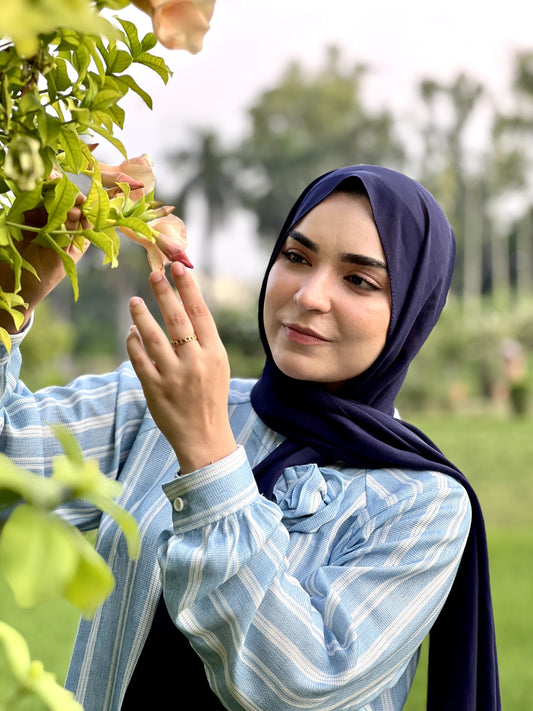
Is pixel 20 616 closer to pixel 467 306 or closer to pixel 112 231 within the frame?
pixel 112 231

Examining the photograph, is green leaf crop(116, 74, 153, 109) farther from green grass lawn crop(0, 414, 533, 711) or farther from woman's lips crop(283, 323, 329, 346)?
green grass lawn crop(0, 414, 533, 711)

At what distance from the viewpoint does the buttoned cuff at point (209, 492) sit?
2.66 feet

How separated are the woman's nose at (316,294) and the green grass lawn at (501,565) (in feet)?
8.26

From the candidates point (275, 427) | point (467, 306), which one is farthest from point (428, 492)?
point (467, 306)

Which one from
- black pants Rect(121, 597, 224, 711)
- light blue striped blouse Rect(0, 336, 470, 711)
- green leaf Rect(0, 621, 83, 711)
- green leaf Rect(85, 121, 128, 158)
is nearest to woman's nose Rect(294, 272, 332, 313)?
light blue striped blouse Rect(0, 336, 470, 711)

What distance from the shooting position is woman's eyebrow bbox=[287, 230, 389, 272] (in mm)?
1153

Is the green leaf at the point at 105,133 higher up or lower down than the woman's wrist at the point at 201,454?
higher up

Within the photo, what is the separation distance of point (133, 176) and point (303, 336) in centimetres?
50

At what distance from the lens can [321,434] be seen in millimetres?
1212

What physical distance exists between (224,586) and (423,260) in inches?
24.0

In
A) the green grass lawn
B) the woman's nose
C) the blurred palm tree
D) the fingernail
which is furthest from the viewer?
the blurred palm tree

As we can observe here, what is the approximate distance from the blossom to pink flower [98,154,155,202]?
24cm

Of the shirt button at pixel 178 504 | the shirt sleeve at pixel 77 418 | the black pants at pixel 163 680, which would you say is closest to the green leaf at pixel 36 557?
the shirt button at pixel 178 504

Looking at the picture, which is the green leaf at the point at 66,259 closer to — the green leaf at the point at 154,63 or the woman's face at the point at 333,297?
the green leaf at the point at 154,63
